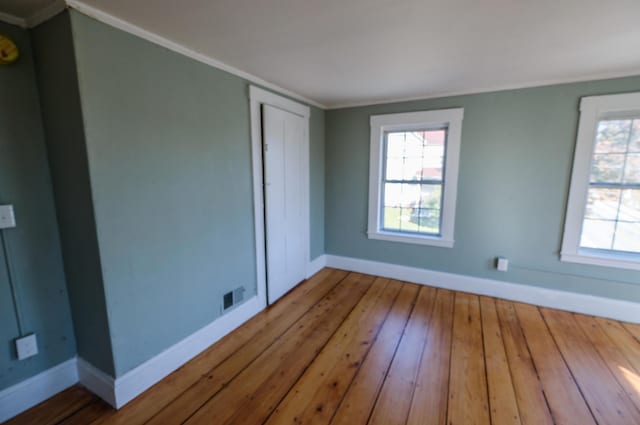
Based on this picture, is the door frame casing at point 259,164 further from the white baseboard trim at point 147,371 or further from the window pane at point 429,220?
the window pane at point 429,220

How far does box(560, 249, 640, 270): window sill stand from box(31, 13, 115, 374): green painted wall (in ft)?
12.1

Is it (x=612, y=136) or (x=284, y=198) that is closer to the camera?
(x=612, y=136)

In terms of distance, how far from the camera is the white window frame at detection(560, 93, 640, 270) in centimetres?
230

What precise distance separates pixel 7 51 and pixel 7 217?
0.84 meters

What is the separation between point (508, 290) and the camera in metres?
2.86

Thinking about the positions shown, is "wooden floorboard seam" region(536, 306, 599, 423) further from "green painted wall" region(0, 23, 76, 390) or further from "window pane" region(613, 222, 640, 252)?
"green painted wall" region(0, 23, 76, 390)

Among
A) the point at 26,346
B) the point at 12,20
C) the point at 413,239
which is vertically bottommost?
the point at 26,346

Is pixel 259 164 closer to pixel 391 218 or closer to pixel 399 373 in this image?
pixel 391 218

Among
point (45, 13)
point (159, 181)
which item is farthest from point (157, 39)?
point (159, 181)

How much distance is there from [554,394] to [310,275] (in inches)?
94.7

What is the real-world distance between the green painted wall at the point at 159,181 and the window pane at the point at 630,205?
3.29 m

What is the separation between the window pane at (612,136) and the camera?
2.38 m

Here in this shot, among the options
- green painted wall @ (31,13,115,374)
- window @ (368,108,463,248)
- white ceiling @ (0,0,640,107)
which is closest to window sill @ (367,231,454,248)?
window @ (368,108,463,248)

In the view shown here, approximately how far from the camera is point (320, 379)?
182 centimetres
